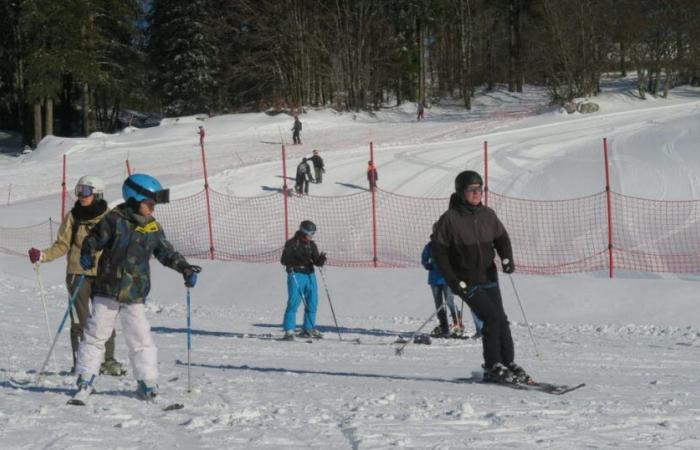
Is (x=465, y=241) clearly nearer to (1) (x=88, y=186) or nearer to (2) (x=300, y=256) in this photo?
(1) (x=88, y=186)

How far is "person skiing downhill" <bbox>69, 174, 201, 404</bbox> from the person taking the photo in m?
5.48

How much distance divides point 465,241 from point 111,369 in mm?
3178

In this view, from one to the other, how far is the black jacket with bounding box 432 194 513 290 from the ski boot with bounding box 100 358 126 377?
288 cm

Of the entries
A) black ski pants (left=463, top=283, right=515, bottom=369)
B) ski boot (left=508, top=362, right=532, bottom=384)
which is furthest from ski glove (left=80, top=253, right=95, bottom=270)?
ski boot (left=508, top=362, right=532, bottom=384)

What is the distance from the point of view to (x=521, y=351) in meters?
8.91

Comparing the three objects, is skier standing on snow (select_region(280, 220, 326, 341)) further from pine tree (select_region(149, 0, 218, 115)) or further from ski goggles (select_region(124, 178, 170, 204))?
pine tree (select_region(149, 0, 218, 115))

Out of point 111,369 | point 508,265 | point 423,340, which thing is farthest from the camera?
point 423,340

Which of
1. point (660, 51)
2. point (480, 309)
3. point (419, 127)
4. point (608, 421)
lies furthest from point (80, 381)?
point (660, 51)

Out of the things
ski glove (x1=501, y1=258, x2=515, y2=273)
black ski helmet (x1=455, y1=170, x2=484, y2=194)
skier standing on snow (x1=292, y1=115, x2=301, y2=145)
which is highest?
skier standing on snow (x1=292, y1=115, x2=301, y2=145)

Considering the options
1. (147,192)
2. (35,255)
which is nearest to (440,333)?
(35,255)

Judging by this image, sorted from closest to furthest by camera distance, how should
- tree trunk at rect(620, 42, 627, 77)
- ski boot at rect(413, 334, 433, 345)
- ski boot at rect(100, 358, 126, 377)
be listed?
1. ski boot at rect(100, 358, 126, 377)
2. ski boot at rect(413, 334, 433, 345)
3. tree trunk at rect(620, 42, 627, 77)

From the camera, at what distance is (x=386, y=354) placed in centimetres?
896

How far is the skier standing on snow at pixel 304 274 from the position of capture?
34.9 ft

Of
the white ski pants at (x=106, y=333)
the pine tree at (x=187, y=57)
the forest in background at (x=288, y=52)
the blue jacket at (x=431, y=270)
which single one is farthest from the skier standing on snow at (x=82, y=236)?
the pine tree at (x=187, y=57)
